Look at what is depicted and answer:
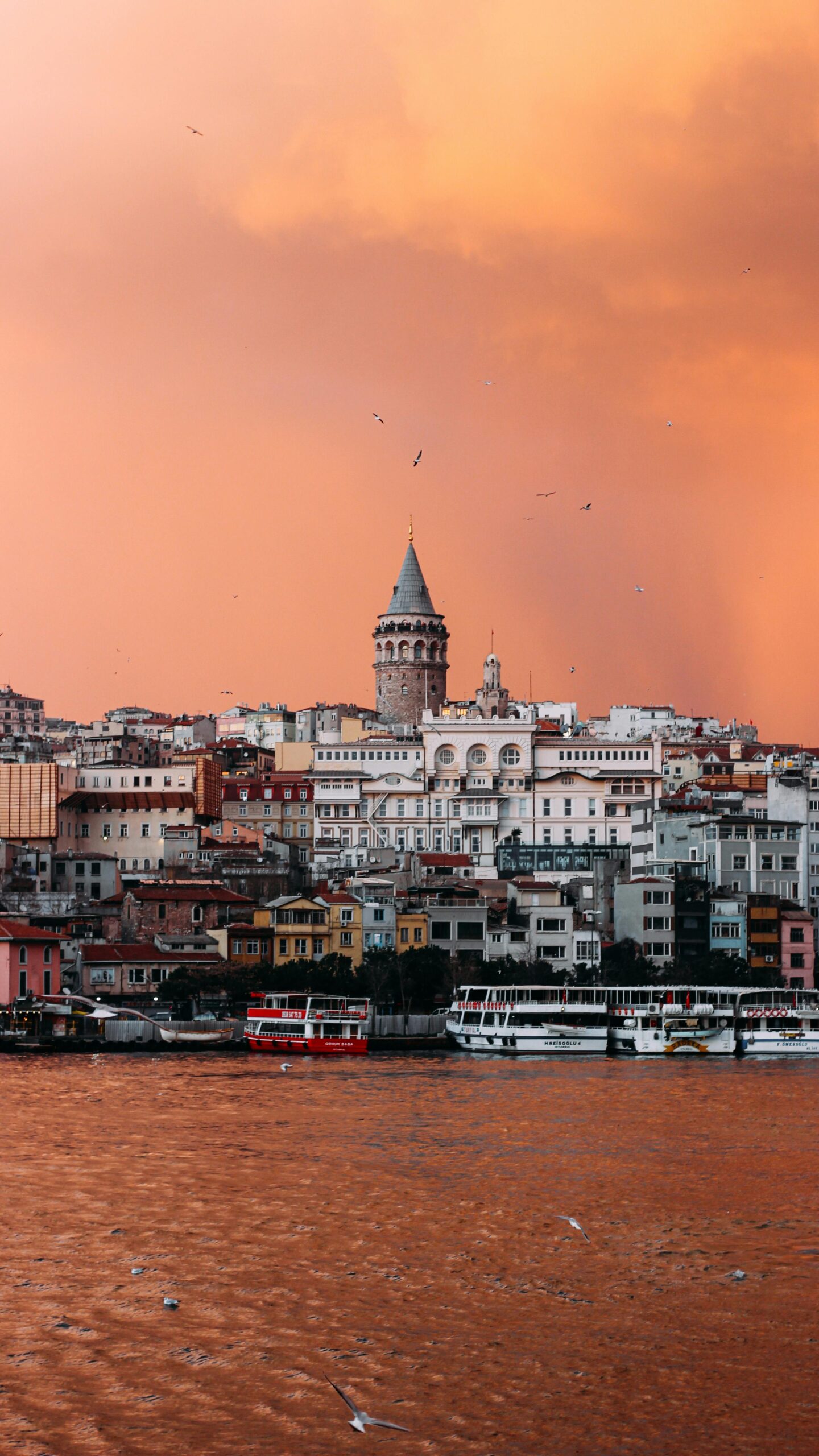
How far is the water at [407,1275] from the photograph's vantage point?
15258mm

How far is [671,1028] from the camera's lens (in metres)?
45.6

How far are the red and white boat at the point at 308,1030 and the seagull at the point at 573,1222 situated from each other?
2061 cm

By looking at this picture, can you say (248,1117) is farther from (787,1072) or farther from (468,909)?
(468,909)

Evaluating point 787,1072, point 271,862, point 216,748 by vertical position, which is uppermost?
point 216,748

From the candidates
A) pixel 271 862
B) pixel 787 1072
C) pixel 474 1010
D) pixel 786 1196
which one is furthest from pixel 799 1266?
pixel 271 862

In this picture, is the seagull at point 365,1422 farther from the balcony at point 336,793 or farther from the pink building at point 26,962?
the balcony at point 336,793

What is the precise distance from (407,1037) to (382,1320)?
28.9m

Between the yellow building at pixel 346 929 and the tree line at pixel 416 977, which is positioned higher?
the yellow building at pixel 346 929

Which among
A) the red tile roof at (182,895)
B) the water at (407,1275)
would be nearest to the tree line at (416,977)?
the red tile roof at (182,895)

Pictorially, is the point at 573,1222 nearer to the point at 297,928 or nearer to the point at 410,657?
the point at 297,928

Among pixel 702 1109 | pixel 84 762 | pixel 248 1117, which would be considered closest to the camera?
pixel 248 1117

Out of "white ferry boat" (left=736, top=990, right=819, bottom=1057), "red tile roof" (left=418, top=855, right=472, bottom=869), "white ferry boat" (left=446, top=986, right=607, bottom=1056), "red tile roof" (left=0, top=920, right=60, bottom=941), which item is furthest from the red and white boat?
"red tile roof" (left=418, top=855, right=472, bottom=869)

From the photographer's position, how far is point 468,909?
184 feet

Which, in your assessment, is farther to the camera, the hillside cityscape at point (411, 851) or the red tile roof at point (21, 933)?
the hillside cityscape at point (411, 851)
